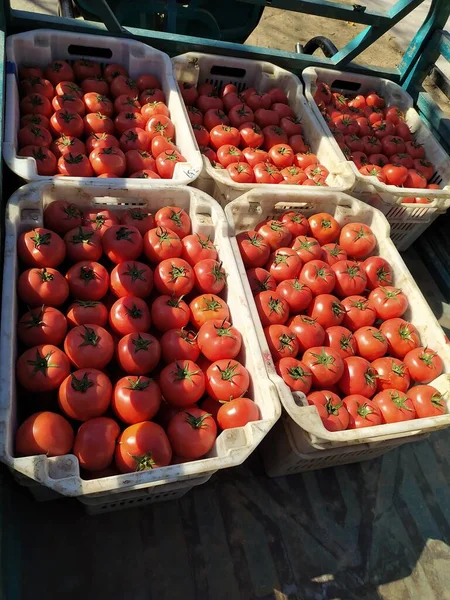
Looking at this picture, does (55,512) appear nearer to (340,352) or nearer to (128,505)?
(128,505)

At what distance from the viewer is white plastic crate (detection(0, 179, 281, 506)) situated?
1358 millimetres

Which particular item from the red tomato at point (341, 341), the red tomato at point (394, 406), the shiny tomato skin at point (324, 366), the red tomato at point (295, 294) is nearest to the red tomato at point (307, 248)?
the red tomato at point (295, 294)

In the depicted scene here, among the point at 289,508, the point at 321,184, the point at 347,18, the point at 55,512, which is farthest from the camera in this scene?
the point at 347,18

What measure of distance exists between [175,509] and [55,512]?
53 cm

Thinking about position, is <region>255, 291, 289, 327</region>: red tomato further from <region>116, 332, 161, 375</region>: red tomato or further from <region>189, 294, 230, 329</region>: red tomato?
<region>116, 332, 161, 375</region>: red tomato

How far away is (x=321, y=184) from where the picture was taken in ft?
8.77

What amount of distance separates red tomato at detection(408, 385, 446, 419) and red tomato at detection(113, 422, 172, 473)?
109 cm

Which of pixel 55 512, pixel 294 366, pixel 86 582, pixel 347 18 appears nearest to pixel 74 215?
pixel 294 366

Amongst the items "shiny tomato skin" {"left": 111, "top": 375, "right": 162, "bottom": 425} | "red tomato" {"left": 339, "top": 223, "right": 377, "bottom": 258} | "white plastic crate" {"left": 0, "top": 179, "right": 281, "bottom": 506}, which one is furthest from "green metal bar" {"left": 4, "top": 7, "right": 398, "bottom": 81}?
"shiny tomato skin" {"left": 111, "top": 375, "right": 162, "bottom": 425}

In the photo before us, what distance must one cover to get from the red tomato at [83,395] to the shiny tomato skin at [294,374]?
0.71 meters

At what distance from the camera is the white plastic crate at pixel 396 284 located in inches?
66.9

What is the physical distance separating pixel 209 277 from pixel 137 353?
49cm

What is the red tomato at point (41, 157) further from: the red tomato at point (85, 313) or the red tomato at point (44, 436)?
the red tomato at point (44, 436)

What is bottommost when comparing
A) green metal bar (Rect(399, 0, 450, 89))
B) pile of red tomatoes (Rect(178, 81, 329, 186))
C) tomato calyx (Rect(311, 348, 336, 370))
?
tomato calyx (Rect(311, 348, 336, 370))
